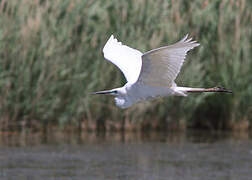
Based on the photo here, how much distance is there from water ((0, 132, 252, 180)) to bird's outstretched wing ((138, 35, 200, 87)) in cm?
108

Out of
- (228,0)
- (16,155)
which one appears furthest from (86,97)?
(228,0)

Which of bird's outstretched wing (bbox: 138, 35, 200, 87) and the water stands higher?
bird's outstretched wing (bbox: 138, 35, 200, 87)

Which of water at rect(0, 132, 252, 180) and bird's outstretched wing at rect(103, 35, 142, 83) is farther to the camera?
bird's outstretched wing at rect(103, 35, 142, 83)

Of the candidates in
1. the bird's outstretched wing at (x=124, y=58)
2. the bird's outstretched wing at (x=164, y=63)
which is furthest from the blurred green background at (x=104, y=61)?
the bird's outstretched wing at (x=164, y=63)

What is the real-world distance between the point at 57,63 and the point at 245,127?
2.59 meters

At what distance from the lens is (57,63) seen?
375 inches

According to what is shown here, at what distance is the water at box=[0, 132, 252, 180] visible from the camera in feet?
23.8

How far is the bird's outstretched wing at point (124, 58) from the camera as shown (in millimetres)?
7370

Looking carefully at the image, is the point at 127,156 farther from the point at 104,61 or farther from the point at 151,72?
the point at 151,72

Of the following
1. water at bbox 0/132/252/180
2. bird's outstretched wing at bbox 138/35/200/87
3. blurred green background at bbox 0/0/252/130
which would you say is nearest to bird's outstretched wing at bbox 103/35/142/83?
bird's outstretched wing at bbox 138/35/200/87

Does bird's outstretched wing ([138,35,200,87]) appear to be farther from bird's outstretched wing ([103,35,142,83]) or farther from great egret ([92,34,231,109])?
bird's outstretched wing ([103,35,142,83])

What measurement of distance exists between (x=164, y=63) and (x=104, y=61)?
11.4 ft

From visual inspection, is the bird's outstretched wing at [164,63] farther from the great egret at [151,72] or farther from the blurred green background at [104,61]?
the blurred green background at [104,61]

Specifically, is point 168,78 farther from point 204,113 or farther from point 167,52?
point 204,113
